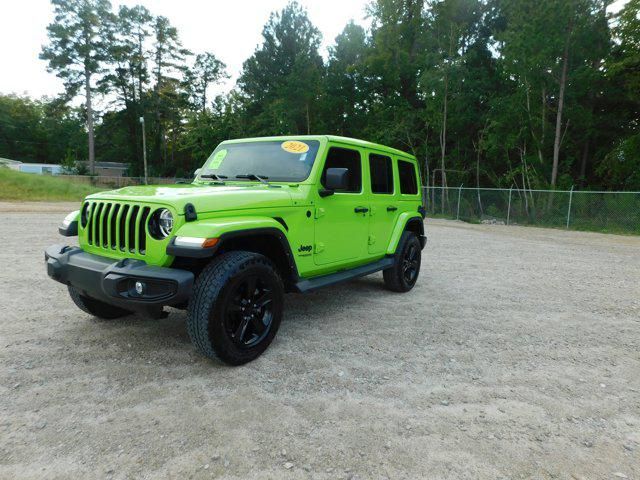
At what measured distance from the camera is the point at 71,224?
3846 millimetres

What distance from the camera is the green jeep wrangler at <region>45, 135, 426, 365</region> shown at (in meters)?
2.97

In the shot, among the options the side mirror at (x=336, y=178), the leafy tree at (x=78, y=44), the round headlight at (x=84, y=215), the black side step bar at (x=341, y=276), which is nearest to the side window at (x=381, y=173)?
the black side step bar at (x=341, y=276)

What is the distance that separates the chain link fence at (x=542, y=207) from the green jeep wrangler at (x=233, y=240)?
52.5 ft

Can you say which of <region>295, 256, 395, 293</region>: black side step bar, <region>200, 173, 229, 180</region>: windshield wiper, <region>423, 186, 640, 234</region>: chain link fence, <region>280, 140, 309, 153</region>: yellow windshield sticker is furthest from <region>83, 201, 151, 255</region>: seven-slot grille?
<region>423, 186, 640, 234</region>: chain link fence

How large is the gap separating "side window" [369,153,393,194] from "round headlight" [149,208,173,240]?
8.51 feet

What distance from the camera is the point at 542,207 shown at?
19141 mm

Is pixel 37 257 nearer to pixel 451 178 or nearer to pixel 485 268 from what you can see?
pixel 485 268

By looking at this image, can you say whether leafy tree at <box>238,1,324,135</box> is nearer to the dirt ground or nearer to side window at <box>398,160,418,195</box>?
side window at <box>398,160,418,195</box>

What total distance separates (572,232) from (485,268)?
10.9 m

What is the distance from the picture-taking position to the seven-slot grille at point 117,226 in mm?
3121

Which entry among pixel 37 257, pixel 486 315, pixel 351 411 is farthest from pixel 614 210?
pixel 37 257

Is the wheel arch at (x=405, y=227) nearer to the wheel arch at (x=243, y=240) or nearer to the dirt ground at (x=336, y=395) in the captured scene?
the dirt ground at (x=336, y=395)

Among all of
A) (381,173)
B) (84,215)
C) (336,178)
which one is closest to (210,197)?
(336,178)

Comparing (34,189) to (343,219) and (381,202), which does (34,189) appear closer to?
(381,202)
